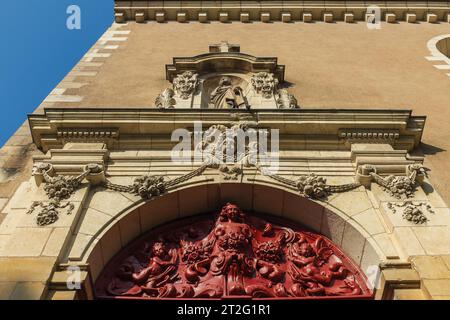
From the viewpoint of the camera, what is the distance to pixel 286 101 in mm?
→ 10836

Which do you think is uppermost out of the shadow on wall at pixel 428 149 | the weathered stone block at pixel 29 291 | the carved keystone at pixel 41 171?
the carved keystone at pixel 41 171

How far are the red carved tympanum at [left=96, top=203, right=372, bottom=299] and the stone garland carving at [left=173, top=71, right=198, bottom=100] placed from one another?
3.39 m

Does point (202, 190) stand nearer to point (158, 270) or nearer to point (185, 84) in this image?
point (158, 270)

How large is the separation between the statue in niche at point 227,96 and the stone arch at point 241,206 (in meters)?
3.09

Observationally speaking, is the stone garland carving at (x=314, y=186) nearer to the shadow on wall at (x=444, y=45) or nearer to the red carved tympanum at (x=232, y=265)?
the red carved tympanum at (x=232, y=265)

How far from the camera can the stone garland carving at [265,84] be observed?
11.2 meters

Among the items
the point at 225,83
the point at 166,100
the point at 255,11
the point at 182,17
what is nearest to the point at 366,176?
the point at 166,100

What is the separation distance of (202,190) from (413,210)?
10.1ft

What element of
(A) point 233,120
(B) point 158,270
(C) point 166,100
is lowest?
(B) point 158,270

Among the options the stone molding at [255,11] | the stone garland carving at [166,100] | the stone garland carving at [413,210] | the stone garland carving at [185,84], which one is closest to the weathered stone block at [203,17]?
the stone molding at [255,11]

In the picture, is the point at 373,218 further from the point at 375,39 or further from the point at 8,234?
the point at 375,39

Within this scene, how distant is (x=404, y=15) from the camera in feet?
55.5

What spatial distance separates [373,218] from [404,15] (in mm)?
11252
